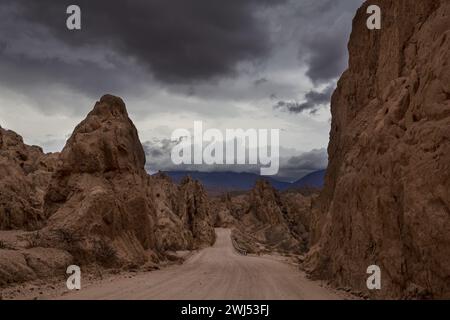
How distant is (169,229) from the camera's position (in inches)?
1797

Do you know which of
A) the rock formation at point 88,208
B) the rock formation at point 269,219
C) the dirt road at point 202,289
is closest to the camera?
the dirt road at point 202,289

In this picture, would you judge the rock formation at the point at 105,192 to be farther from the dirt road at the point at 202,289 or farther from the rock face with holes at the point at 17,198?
the rock face with holes at the point at 17,198

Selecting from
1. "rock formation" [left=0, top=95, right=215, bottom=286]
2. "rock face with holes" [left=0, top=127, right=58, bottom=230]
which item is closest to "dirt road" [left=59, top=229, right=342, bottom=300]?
"rock formation" [left=0, top=95, right=215, bottom=286]

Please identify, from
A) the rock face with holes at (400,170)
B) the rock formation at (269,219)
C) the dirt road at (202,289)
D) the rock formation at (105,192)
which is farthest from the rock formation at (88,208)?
the rock formation at (269,219)

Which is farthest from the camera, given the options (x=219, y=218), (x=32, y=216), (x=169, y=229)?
(x=219, y=218)

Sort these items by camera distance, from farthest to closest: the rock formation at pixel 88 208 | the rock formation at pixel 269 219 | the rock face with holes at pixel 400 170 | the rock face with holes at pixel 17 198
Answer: the rock formation at pixel 269 219 → the rock face with holes at pixel 17 198 → the rock formation at pixel 88 208 → the rock face with holes at pixel 400 170

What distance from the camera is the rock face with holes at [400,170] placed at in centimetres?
1080

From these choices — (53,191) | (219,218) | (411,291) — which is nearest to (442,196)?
(411,291)

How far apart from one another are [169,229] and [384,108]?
32.7 m

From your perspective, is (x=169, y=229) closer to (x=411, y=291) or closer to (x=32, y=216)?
(x=32, y=216)

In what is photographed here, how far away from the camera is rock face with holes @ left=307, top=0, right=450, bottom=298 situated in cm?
1080

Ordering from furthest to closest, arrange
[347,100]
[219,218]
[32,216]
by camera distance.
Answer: [219,218] < [32,216] < [347,100]

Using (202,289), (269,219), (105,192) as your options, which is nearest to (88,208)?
(105,192)

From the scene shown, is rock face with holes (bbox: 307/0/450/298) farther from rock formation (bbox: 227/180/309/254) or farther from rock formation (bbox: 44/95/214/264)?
rock formation (bbox: 227/180/309/254)
